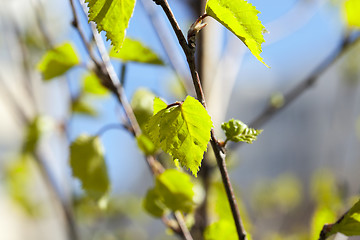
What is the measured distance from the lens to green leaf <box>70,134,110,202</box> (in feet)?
1.53

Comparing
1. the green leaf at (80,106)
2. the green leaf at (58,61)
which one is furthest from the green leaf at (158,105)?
the green leaf at (80,106)

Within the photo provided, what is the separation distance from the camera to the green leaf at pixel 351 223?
30cm

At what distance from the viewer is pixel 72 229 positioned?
0.66 metres

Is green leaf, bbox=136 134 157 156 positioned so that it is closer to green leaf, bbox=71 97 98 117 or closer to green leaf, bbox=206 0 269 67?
green leaf, bbox=206 0 269 67

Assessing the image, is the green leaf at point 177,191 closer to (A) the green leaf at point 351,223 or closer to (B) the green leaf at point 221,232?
(B) the green leaf at point 221,232

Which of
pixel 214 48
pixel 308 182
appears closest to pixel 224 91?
pixel 214 48

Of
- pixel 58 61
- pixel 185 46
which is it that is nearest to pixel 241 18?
pixel 185 46

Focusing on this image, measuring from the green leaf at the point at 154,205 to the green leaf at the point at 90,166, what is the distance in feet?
0.19

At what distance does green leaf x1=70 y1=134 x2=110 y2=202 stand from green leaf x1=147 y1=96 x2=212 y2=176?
0.22m

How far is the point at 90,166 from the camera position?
0.47m

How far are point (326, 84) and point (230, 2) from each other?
5.50 meters

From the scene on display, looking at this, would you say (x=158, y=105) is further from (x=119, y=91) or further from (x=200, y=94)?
(x=119, y=91)

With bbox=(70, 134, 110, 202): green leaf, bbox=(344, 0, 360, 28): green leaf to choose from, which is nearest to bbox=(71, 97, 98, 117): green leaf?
bbox=(70, 134, 110, 202): green leaf

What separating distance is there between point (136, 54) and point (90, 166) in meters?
0.15
